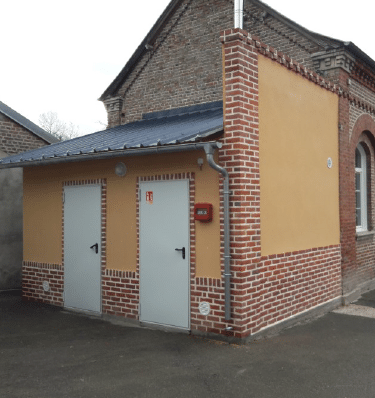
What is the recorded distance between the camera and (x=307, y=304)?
26.8 ft

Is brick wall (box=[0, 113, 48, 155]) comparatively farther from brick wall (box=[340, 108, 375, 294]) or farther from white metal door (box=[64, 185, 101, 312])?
brick wall (box=[340, 108, 375, 294])

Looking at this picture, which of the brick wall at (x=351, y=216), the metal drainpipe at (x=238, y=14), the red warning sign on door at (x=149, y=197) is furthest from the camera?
the brick wall at (x=351, y=216)

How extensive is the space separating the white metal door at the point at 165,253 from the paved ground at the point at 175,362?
40cm

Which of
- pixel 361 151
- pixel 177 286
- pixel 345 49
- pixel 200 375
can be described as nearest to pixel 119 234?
pixel 177 286

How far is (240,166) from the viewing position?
21.3 feet

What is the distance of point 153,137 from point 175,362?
11.7 feet

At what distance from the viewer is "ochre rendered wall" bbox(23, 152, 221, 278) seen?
680 centimetres

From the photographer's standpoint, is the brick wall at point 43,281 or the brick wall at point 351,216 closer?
the brick wall at point 43,281

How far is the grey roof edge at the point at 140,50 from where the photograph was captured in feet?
41.3

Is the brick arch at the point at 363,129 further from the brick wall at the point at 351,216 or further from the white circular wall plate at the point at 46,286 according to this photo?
the white circular wall plate at the point at 46,286

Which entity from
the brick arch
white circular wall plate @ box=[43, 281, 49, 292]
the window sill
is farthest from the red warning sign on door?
the window sill

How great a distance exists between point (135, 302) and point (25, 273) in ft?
10.6

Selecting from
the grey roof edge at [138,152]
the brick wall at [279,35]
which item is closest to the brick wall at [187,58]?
the brick wall at [279,35]

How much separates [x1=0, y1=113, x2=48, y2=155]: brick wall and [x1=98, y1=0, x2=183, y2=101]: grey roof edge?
280 centimetres
